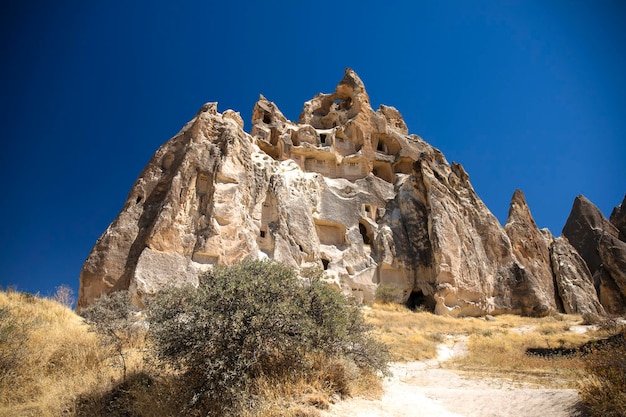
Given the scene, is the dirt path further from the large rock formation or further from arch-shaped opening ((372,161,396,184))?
arch-shaped opening ((372,161,396,184))

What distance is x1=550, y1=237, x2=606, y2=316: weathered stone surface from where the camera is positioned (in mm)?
25266

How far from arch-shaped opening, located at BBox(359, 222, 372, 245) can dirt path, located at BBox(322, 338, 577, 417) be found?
1888 cm

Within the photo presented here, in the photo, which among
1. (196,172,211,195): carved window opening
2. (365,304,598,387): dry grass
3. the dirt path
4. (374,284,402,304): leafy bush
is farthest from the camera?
(374,284,402,304): leafy bush

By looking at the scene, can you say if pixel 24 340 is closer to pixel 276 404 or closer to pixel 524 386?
pixel 276 404

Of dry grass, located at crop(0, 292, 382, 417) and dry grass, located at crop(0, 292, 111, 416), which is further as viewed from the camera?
dry grass, located at crop(0, 292, 111, 416)

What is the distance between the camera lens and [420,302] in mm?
25438

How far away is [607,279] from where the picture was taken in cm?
2769

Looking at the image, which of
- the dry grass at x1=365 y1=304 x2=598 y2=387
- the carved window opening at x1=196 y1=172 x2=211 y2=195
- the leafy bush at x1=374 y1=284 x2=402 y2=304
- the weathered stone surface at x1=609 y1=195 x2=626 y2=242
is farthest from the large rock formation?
the weathered stone surface at x1=609 y1=195 x2=626 y2=242

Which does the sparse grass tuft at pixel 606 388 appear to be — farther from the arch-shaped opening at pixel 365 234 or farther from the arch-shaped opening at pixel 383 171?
the arch-shaped opening at pixel 383 171

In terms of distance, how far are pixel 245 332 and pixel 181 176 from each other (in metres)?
15.1

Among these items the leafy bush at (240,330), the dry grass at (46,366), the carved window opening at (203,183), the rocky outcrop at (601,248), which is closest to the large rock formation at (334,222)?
the carved window opening at (203,183)

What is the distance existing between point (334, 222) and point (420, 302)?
27.4ft

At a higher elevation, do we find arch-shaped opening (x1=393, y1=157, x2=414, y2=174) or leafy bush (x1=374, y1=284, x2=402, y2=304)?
arch-shaped opening (x1=393, y1=157, x2=414, y2=174)

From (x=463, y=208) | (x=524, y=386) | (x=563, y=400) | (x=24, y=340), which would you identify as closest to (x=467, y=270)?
(x=463, y=208)
